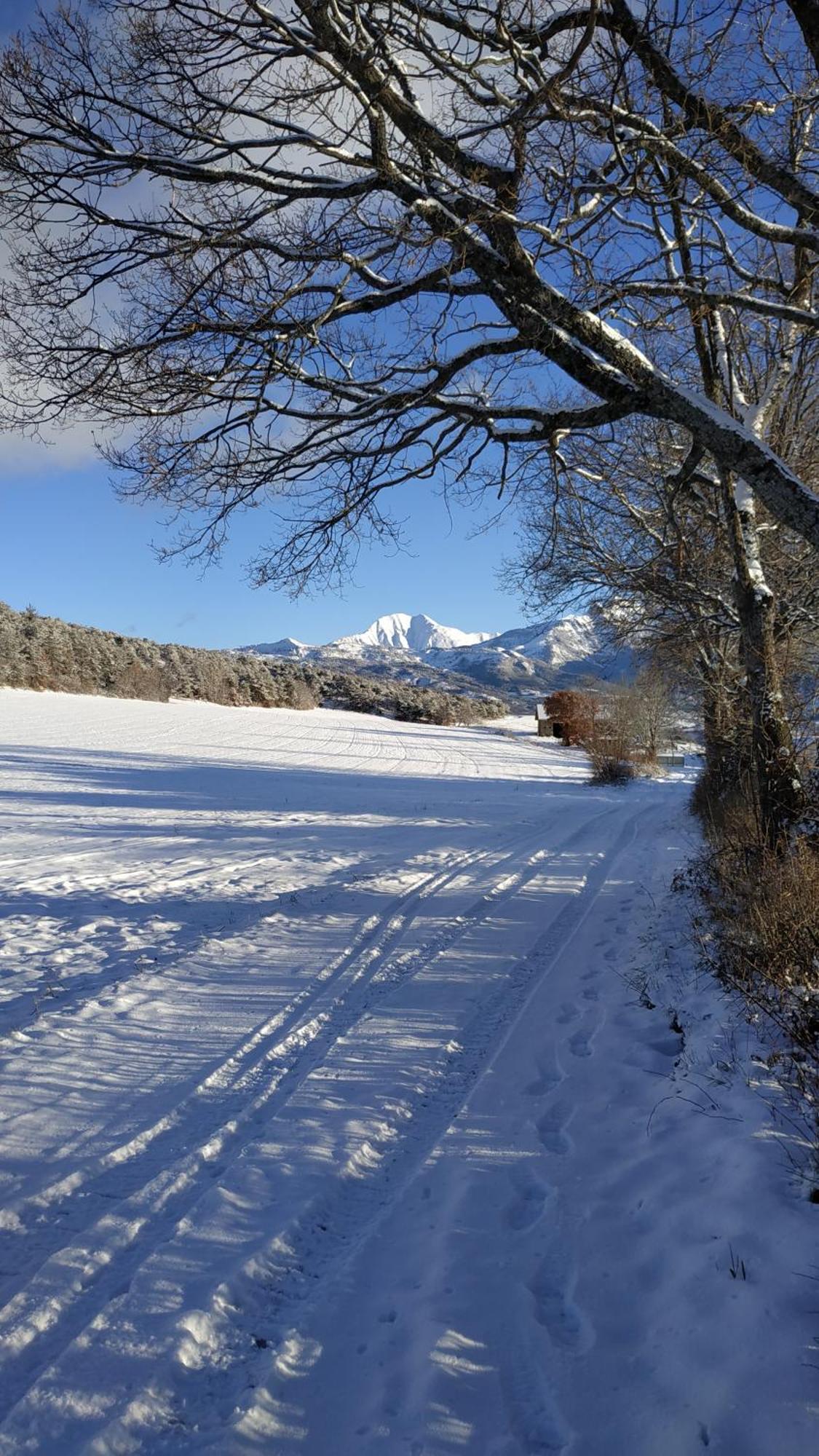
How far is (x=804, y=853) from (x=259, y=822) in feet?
32.5

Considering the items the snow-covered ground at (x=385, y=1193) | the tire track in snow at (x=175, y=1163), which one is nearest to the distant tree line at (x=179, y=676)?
the snow-covered ground at (x=385, y=1193)

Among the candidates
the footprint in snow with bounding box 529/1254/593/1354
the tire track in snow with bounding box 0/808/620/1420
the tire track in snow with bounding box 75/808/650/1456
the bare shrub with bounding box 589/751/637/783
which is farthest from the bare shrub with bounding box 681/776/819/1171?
the bare shrub with bounding box 589/751/637/783

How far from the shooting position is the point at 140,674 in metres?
47.3

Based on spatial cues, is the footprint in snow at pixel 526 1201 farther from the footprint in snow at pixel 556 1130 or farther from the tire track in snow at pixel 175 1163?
the tire track in snow at pixel 175 1163

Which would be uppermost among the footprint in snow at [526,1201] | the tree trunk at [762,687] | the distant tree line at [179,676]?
the distant tree line at [179,676]

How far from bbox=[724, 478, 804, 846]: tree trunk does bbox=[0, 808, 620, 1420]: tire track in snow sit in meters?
3.41

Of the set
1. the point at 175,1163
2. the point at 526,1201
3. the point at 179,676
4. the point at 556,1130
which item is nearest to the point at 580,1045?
the point at 556,1130

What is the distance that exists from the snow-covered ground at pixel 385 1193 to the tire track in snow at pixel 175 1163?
16mm

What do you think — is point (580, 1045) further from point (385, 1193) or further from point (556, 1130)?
point (385, 1193)

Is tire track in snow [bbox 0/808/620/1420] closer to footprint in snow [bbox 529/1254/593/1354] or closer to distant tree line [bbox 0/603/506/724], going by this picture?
footprint in snow [bbox 529/1254/593/1354]

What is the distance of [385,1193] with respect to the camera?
314 cm

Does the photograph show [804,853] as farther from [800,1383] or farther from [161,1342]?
[161,1342]

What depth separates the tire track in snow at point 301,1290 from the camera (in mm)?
2117

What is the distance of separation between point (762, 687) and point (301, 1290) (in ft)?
20.0
